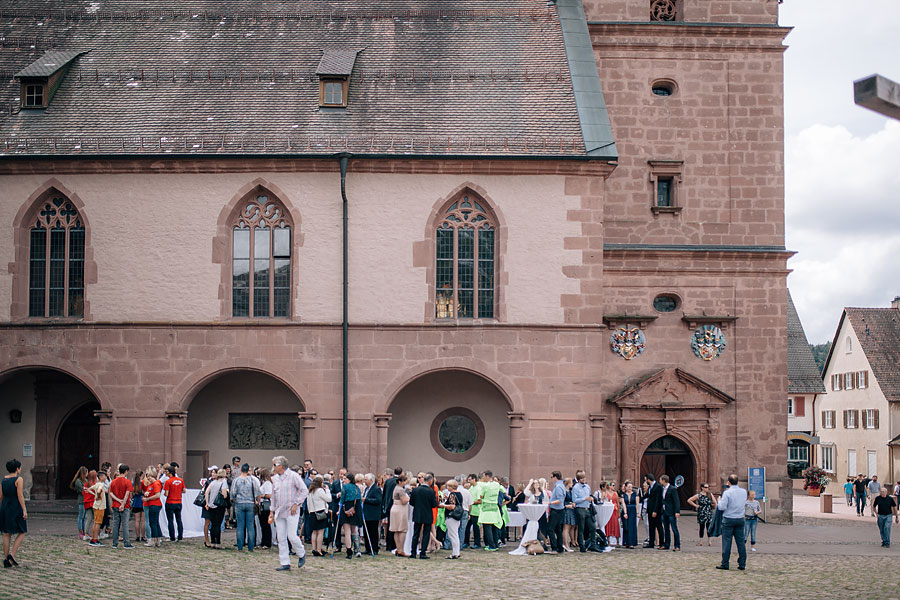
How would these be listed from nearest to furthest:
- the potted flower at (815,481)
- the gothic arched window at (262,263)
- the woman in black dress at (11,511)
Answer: the woman in black dress at (11,511) < the gothic arched window at (262,263) < the potted flower at (815,481)

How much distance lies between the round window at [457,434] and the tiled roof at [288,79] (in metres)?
6.34

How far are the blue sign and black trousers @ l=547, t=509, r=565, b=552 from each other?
939 cm

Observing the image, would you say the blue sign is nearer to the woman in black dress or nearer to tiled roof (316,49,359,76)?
tiled roof (316,49,359,76)

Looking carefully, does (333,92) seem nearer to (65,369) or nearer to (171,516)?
(65,369)

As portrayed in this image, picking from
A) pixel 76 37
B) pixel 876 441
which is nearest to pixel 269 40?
pixel 76 37

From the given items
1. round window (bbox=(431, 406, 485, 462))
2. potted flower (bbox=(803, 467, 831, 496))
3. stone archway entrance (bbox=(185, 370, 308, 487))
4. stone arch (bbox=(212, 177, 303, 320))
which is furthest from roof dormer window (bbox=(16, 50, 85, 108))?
potted flower (bbox=(803, 467, 831, 496))

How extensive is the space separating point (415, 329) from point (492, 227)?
2.97 m

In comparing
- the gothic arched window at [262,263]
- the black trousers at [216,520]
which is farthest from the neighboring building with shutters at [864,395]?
the black trousers at [216,520]

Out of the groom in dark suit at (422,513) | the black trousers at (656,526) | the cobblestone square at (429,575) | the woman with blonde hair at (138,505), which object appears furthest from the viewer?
the black trousers at (656,526)

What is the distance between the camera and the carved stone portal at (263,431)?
2784cm

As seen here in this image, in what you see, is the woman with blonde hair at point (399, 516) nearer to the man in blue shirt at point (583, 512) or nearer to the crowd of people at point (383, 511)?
the crowd of people at point (383, 511)

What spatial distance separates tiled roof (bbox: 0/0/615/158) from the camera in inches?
1058

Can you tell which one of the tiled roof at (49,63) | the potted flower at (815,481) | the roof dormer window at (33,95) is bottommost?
the potted flower at (815,481)

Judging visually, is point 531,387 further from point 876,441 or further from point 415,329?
point 876,441
